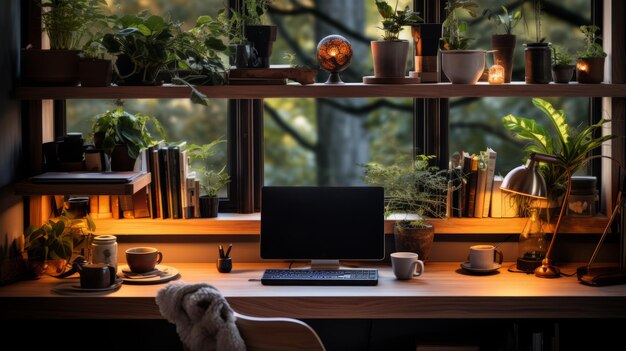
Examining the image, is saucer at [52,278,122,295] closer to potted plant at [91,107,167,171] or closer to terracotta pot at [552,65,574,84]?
potted plant at [91,107,167,171]

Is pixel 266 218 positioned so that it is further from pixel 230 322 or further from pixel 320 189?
pixel 230 322

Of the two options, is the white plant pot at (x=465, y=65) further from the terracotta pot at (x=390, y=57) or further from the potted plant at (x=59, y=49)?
the potted plant at (x=59, y=49)

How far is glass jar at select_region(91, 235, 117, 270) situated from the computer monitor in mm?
626

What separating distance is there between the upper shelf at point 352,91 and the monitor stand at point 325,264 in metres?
0.70

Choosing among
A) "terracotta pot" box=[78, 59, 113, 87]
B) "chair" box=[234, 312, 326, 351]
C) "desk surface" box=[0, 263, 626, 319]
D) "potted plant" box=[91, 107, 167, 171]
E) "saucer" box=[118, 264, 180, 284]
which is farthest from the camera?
"potted plant" box=[91, 107, 167, 171]

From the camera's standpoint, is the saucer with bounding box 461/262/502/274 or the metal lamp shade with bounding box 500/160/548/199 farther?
the saucer with bounding box 461/262/502/274

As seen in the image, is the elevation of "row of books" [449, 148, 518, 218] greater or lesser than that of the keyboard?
greater

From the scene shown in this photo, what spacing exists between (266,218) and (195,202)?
1.21 feet

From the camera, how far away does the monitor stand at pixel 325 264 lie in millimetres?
3941

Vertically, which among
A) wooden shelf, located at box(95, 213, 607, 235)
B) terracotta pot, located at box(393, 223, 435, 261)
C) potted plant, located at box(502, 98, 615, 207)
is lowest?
terracotta pot, located at box(393, 223, 435, 261)

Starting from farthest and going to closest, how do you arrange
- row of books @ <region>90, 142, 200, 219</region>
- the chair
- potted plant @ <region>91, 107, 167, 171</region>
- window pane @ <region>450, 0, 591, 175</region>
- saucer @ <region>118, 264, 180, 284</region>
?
window pane @ <region>450, 0, 591, 175</region>
row of books @ <region>90, 142, 200, 219</region>
potted plant @ <region>91, 107, 167, 171</region>
saucer @ <region>118, 264, 180, 284</region>
the chair

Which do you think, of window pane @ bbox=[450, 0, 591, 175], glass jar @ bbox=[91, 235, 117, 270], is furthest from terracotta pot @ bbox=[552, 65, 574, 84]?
glass jar @ bbox=[91, 235, 117, 270]

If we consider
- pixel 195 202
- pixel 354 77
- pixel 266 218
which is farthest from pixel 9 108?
pixel 354 77

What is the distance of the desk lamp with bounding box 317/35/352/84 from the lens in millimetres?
3936
